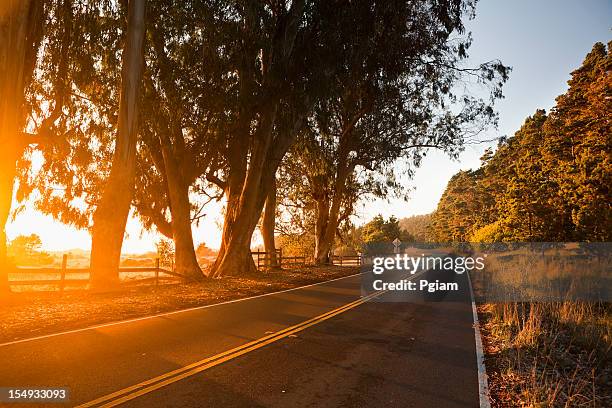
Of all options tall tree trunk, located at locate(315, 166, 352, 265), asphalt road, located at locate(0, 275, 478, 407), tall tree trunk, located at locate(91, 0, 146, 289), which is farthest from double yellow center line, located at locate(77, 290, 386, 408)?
tall tree trunk, located at locate(315, 166, 352, 265)

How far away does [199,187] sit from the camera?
88.0 feet

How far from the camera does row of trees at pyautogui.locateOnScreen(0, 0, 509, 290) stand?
13391 millimetres

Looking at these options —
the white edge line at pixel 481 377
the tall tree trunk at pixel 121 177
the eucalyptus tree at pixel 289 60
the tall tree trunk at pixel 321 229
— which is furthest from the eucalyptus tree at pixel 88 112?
the tall tree trunk at pixel 321 229

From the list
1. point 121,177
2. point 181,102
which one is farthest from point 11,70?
point 181,102

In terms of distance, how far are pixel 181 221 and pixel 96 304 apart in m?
8.20

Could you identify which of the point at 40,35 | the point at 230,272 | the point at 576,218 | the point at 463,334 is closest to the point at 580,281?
the point at 576,218

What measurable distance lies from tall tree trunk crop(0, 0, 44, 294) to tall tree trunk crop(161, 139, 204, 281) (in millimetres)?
7146

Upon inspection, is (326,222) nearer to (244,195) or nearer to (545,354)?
(244,195)

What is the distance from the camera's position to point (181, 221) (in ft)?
63.8

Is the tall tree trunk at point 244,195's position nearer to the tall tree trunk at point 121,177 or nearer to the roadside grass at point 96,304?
the roadside grass at point 96,304

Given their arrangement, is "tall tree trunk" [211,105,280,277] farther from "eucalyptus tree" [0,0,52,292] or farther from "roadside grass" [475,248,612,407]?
"roadside grass" [475,248,612,407]

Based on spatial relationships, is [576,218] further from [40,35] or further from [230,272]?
[40,35]

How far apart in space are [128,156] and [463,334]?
10.9 m

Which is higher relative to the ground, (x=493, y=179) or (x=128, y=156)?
(x=493, y=179)
